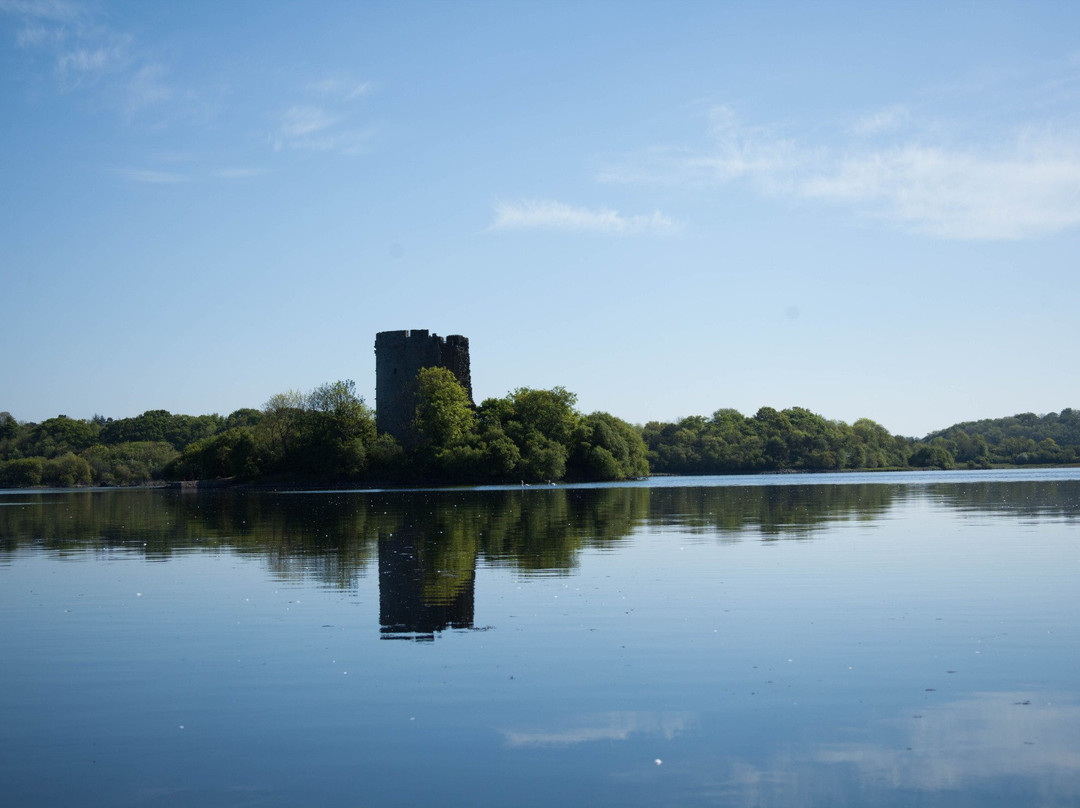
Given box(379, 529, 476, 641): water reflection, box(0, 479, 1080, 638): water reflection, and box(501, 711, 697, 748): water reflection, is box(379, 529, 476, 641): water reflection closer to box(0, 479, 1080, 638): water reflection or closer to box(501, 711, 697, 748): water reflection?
box(0, 479, 1080, 638): water reflection

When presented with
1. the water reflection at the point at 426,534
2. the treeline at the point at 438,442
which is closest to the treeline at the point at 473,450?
the treeline at the point at 438,442

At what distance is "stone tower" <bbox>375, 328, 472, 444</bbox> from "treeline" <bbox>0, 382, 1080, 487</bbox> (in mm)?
1673

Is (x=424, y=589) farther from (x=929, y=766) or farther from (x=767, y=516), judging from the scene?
(x=767, y=516)

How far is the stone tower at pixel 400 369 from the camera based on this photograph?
9512 centimetres

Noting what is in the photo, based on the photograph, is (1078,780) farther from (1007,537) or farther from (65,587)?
(1007,537)

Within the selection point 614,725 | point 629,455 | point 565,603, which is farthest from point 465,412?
point 614,725

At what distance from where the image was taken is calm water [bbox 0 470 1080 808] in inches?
247

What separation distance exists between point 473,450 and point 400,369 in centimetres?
1445

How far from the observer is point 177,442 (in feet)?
587

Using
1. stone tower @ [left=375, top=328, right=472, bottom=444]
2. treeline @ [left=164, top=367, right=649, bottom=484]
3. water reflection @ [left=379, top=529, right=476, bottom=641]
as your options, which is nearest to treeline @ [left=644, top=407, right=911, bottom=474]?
treeline @ [left=164, top=367, right=649, bottom=484]

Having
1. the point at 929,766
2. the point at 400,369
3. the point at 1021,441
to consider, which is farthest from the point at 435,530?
the point at 1021,441

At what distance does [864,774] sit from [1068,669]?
12.3ft

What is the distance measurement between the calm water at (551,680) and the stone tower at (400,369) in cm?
7658

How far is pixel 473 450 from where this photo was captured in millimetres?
85750
